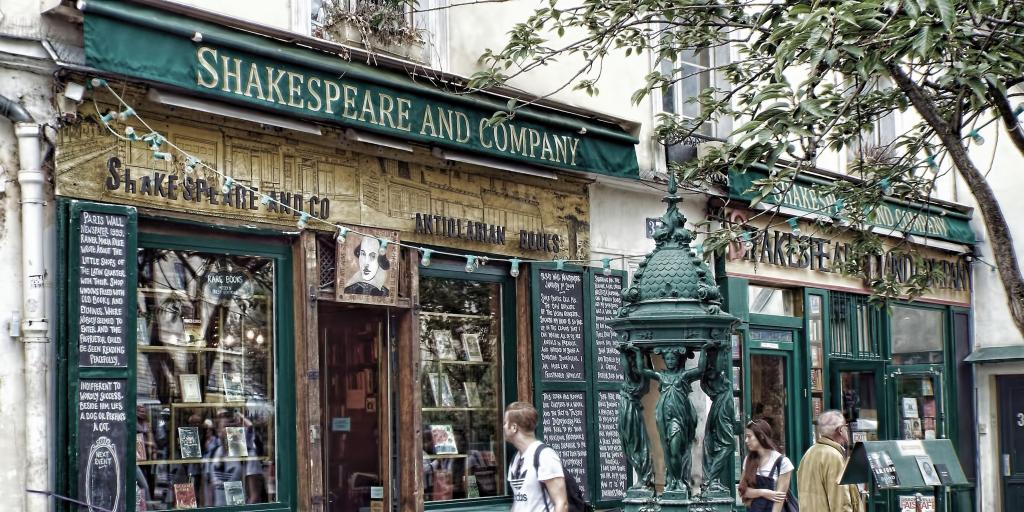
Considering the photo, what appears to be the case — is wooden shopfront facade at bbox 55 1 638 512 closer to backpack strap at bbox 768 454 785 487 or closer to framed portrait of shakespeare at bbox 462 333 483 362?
framed portrait of shakespeare at bbox 462 333 483 362

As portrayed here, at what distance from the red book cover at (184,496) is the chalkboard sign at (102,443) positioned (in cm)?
74

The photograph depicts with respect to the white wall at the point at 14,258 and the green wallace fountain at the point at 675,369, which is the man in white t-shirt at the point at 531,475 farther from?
the white wall at the point at 14,258

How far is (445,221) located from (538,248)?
1.19 meters

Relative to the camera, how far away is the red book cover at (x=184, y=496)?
8977mm

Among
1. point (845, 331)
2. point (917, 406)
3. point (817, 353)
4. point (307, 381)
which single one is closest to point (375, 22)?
point (307, 381)

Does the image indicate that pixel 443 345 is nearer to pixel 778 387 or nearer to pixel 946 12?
pixel 778 387

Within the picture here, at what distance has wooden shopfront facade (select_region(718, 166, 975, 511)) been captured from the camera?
1424cm

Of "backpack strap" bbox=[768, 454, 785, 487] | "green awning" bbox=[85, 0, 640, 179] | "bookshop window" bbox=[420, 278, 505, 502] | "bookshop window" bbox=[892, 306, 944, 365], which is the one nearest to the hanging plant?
"green awning" bbox=[85, 0, 640, 179]

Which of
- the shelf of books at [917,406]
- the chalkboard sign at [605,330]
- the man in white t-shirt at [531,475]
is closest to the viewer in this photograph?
the man in white t-shirt at [531,475]

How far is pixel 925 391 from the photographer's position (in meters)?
17.3

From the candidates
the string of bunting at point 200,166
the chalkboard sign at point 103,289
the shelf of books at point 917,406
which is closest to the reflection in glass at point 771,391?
the shelf of books at point 917,406

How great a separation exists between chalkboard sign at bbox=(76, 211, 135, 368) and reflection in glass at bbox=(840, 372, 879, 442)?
10033 mm

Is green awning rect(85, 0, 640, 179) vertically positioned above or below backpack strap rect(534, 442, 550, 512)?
above

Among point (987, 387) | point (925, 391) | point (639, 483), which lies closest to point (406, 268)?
point (639, 483)
